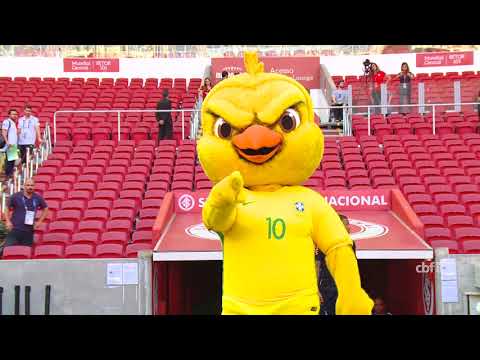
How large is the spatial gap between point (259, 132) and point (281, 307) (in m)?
1.20

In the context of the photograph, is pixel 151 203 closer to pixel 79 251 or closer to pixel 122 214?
pixel 122 214

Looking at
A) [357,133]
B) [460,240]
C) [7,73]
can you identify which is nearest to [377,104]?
[357,133]

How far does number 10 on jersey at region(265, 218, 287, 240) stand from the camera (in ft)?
19.6

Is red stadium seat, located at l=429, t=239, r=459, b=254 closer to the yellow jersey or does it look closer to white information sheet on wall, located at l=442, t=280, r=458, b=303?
white information sheet on wall, located at l=442, t=280, r=458, b=303

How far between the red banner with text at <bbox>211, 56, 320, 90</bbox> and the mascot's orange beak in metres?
16.7

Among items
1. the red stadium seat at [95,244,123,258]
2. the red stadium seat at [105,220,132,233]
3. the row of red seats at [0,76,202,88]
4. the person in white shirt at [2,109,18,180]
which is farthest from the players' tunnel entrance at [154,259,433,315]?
the row of red seats at [0,76,202,88]

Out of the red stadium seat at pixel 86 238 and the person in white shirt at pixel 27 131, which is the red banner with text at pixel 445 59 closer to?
the person in white shirt at pixel 27 131

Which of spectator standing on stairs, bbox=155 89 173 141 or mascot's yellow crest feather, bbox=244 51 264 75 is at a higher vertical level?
spectator standing on stairs, bbox=155 89 173 141

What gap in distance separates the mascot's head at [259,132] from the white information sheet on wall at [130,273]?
13.3 ft

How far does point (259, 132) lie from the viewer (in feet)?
19.7

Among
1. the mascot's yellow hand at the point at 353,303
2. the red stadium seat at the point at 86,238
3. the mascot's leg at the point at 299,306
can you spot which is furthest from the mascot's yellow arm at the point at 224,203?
the red stadium seat at the point at 86,238

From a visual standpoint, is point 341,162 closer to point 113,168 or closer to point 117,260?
point 113,168

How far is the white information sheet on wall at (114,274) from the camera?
10188 millimetres
